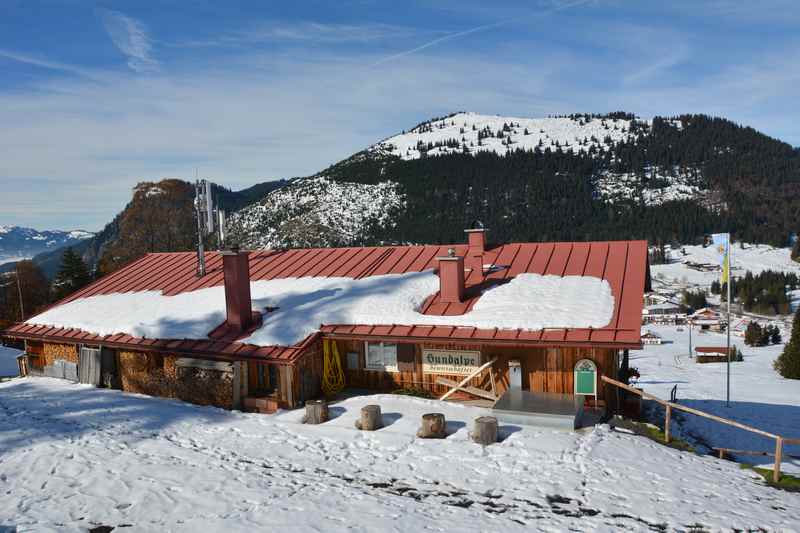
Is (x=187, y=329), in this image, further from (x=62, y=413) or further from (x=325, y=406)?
(x=325, y=406)

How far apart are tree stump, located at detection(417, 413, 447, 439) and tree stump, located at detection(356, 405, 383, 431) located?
1.17 metres

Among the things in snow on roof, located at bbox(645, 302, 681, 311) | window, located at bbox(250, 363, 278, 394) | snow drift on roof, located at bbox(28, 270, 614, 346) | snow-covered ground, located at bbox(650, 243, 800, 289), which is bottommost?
snow on roof, located at bbox(645, 302, 681, 311)

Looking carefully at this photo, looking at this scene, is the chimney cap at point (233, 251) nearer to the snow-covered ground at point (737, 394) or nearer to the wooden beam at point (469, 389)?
the wooden beam at point (469, 389)

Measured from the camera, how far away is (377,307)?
51.9 ft

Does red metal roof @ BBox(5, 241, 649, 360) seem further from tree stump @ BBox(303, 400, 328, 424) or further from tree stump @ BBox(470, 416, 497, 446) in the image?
tree stump @ BBox(470, 416, 497, 446)

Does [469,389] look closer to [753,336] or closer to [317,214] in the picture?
[753,336]

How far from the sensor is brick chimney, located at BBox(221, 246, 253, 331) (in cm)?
1619

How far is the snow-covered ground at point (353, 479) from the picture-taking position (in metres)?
8.86

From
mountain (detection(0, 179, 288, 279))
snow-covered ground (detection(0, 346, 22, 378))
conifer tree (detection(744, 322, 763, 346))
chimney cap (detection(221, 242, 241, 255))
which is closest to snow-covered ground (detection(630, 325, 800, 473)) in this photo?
conifer tree (detection(744, 322, 763, 346))

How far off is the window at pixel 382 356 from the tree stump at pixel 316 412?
244 centimetres

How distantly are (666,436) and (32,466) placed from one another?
1405 centimetres

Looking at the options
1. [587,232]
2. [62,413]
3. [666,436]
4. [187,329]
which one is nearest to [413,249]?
[187,329]

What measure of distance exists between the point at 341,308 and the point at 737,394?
27661mm

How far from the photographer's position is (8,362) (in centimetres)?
3177
